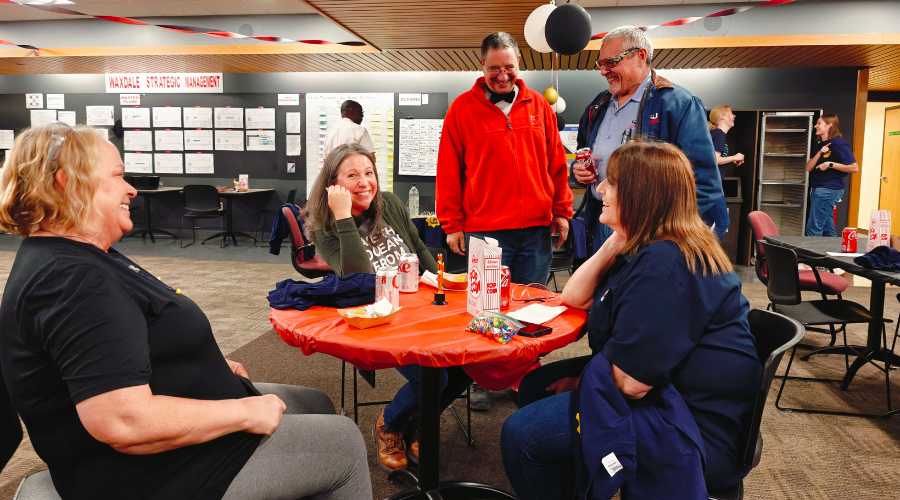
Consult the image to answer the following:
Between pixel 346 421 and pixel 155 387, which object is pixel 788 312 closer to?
pixel 346 421

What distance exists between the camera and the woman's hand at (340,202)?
7.70 feet

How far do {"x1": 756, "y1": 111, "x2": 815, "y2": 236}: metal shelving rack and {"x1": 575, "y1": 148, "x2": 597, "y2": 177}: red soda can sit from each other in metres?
6.05

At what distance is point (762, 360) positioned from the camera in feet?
5.42

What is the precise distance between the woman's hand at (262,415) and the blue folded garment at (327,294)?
2.02 ft

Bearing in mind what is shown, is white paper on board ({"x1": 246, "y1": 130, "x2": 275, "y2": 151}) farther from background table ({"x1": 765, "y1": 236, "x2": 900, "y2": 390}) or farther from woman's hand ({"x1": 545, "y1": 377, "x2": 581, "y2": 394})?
woman's hand ({"x1": 545, "y1": 377, "x2": 581, "y2": 394})

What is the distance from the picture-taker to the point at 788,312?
128 inches

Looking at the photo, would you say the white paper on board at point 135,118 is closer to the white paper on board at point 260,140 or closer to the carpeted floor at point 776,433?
the white paper on board at point 260,140

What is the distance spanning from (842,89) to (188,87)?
989 cm

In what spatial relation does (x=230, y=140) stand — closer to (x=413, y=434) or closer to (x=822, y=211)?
(x=413, y=434)

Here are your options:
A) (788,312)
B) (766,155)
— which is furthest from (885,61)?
(788,312)

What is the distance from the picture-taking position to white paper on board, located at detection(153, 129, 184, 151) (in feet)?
31.0

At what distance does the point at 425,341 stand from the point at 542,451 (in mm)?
413

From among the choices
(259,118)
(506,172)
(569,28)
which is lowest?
(506,172)

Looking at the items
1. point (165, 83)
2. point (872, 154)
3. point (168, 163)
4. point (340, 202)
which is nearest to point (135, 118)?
point (165, 83)
